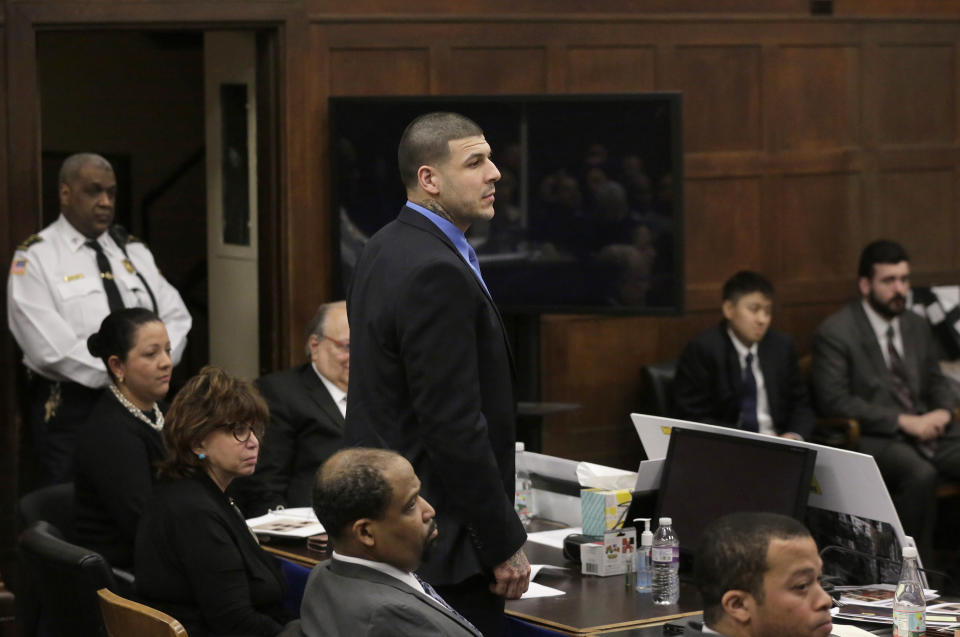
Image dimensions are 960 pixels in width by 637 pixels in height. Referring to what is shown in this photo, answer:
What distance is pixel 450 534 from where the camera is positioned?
10.0ft

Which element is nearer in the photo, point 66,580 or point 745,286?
point 66,580

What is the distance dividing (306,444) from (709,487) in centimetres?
158

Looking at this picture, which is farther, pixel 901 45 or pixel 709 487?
pixel 901 45

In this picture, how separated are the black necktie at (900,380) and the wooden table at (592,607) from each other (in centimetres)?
320

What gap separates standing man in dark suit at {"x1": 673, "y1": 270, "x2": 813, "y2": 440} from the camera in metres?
6.40

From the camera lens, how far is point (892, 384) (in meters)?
6.55

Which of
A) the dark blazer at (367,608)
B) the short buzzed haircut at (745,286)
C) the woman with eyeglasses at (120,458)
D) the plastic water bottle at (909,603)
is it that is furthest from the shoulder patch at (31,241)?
the plastic water bottle at (909,603)

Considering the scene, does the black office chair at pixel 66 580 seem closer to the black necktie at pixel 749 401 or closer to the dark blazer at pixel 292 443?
the dark blazer at pixel 292 443

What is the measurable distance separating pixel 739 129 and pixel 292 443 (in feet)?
10.4

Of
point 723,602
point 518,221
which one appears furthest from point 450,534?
point 518,221

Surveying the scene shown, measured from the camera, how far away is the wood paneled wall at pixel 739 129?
6.54m

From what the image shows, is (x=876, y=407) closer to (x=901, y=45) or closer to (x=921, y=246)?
(x=921, y=246)

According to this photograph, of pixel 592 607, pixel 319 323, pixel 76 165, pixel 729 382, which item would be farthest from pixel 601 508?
pixel 76 165

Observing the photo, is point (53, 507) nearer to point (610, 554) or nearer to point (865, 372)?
point (610, 554)
